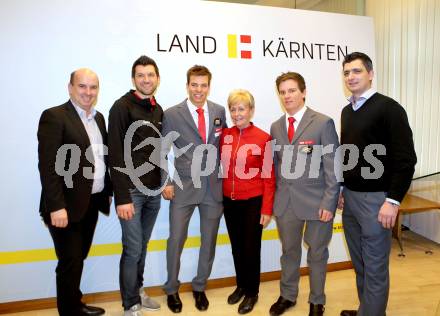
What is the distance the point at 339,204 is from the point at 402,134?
70 centimetres

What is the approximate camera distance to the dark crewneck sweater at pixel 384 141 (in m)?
2.07

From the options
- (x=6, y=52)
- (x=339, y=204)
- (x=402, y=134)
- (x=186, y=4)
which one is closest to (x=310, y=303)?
(x=339, y=204)

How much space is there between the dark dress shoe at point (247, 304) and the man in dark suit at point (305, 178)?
1.36 feet

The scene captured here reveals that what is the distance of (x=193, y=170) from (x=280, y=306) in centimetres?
117

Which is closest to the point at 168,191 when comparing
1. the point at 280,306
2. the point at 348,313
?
the point at 280,306

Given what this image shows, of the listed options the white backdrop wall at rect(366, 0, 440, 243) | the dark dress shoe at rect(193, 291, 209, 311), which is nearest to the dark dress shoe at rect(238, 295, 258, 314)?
the dark dress shoe at rect(193, 291, 209, 311)

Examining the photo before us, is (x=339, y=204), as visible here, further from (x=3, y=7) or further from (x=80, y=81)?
(x=3, y=7)

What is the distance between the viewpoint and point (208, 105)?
9.03 feet

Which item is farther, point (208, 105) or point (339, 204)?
point (208, 105)

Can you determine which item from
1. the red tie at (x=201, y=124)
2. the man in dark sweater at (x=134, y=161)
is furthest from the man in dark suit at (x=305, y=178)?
the man in dark sweater at (x=134, y=161)

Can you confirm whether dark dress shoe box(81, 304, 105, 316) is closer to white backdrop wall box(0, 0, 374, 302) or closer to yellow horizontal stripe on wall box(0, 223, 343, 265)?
white backdrop wall box(0, 0, 374, 302)

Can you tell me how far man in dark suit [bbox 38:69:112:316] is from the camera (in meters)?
2.19

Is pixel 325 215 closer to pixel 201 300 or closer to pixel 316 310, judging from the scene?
pixel 316 310

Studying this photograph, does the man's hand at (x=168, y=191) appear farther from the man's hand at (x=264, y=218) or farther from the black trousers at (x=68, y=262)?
the man's hand at (x=264, y=218)
